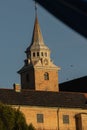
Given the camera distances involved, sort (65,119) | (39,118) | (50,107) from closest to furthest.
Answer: (39,118) → (50,107) → (65,119)

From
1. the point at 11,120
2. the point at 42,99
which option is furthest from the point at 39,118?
the point at 11,120

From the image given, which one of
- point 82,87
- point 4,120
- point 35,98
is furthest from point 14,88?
point 82,87

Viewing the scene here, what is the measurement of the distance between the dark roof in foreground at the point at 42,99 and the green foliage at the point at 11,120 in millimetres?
9598

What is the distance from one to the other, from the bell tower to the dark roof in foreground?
95.3ft

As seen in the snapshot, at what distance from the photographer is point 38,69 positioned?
4072 inches

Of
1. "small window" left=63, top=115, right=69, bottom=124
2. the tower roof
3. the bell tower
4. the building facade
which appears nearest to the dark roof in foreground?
the building facade

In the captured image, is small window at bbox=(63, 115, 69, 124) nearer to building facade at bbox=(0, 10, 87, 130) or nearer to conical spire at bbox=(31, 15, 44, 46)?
building facade at bbox=(0, 10, 87, 130)

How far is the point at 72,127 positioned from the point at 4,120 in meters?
16.1

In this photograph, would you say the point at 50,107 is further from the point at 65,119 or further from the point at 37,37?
the point at 37,37

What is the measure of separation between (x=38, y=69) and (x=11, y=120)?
4903 centimetres

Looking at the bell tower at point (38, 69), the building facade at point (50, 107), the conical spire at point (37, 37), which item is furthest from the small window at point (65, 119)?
the conical spire at point (37, 37)

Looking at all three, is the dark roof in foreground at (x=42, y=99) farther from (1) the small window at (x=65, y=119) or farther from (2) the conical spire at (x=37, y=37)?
(2) the conical spire at (x=37, y=37)

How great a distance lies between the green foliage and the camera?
177ft

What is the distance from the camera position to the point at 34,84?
10406cm
